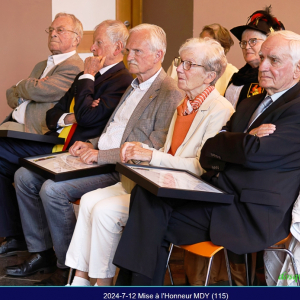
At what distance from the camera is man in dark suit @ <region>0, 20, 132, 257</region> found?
2.98 metres

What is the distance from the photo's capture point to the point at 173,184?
1.77 m

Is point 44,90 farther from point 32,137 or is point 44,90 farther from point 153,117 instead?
point 153,117

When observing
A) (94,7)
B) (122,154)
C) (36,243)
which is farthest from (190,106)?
(94,7)

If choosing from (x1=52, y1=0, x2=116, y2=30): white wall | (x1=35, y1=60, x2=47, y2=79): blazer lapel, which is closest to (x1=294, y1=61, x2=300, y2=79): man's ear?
(x1=35, y1=60, x2=47, y2=79): blazer lapel

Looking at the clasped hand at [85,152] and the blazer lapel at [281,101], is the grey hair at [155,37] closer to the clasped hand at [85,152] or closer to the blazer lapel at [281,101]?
the clasped hand at [85,152]

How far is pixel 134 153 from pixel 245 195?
2.20 ft

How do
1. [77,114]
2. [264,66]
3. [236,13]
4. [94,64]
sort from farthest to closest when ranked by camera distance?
[236,13] → [94,64] → [77,114] → [264,66]

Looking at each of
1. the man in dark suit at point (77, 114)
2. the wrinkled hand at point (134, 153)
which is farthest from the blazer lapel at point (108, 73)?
the wrinkled hand at point (134, 153)

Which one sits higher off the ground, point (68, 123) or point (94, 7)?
point (94, 7)

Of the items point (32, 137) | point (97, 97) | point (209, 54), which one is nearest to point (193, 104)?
point (209, 54)

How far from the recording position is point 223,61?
2379 millimetres

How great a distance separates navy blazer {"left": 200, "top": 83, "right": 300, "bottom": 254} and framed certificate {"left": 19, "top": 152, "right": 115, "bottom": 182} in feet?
2.83

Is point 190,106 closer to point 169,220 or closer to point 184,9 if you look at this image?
point 169,220
